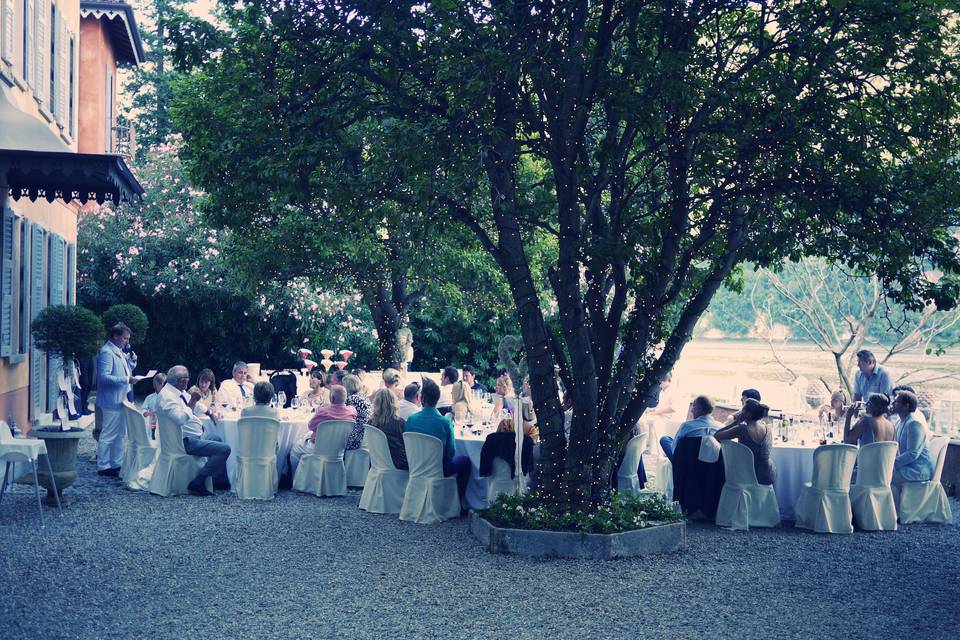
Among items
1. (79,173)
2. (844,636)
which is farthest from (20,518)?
(844,636)

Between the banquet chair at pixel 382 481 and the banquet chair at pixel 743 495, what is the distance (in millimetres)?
3112

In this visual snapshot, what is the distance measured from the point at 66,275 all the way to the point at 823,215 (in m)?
14.5

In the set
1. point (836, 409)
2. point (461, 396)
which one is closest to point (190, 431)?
point (461, 396)

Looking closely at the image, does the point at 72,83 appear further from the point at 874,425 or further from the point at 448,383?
the point at 874,425

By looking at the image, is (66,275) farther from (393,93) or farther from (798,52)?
(798,52)

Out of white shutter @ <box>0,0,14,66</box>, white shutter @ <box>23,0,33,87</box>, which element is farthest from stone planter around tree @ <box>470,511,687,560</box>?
white shutter @ <box>23,0,33,87</box>

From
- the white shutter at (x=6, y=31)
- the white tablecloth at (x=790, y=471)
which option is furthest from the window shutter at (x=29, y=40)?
the white tablecloth at (x=790, y=471)

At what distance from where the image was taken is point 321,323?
79.9 feet

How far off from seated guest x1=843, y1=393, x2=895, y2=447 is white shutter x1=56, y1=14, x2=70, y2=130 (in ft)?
41.8

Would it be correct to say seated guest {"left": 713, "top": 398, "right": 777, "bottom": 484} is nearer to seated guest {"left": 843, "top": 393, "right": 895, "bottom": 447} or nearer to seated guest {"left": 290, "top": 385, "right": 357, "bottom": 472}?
seated guest {"left": 843, "top": 393, "right": 895, "bottom": 447}

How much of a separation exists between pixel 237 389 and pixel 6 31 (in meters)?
5.00

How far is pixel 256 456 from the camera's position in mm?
11086

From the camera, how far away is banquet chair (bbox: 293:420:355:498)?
1134 centimetres

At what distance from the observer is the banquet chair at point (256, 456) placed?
11.1 meters
